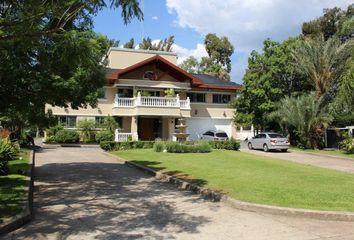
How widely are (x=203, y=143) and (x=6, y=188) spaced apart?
18.7 metres

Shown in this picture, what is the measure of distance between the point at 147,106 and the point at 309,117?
14593mm

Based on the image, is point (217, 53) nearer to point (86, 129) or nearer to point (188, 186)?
point (86, 129)

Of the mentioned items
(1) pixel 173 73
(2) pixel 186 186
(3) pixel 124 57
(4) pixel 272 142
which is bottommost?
(2) pixel 186 186

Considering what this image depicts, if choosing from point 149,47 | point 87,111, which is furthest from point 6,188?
point 149,47

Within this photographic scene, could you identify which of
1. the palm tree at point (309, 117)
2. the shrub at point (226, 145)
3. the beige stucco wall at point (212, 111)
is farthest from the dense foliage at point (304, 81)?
the shrub at point (226, 145)

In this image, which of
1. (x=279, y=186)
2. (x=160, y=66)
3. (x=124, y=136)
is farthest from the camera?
(x=160, y=66)

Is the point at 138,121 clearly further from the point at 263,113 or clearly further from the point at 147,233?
the point at 147,233

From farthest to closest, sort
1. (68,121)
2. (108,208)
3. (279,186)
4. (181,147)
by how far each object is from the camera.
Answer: (68,121) < (181,147) < (279,186) < (108,208)

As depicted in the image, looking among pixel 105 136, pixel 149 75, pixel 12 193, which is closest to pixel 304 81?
pixel 149 75

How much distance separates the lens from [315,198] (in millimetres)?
10664

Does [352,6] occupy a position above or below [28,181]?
above

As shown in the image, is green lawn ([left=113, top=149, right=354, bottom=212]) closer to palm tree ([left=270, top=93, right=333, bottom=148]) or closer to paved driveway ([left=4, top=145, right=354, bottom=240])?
paved driveway ([left=4, top=145, right=354, bottom=240])

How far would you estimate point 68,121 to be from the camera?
136ft

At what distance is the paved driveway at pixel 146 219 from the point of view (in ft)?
25.5
